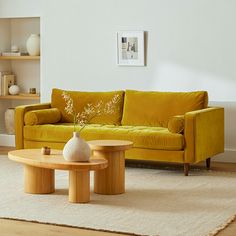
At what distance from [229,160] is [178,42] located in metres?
1.51

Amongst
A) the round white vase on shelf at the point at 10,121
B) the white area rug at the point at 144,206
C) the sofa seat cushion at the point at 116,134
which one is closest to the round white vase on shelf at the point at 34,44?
the round white vase on shelf at the point at 10,121

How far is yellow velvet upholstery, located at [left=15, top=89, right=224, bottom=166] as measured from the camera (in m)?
6.96

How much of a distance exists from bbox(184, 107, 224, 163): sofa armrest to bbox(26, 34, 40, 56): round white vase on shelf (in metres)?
2.81

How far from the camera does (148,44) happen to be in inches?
327

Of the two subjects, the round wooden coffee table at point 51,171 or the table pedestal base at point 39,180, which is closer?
the round wooden coffee table at point 51,171

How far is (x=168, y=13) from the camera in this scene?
26.8 ft

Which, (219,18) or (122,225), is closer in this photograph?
(122,225)

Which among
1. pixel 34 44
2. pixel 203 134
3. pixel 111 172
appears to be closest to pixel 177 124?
pixel 203 134

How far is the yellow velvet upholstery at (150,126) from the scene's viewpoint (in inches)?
274

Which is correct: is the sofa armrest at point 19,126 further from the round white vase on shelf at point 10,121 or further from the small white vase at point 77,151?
the small white vase at point 77,151

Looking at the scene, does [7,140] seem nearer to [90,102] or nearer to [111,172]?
[90,102]

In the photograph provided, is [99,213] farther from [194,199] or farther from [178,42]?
[178,42]

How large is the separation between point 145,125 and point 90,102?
2.64 feet

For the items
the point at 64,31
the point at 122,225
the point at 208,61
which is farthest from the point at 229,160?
the point at 122,225
